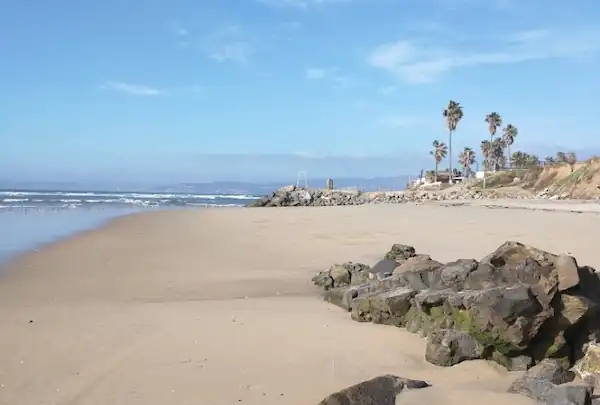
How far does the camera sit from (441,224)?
20.8m

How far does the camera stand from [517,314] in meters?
5.11

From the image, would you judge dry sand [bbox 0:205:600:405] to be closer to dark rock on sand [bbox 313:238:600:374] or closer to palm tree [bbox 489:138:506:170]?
dark rock on sand [bbox 313:238:600:374]

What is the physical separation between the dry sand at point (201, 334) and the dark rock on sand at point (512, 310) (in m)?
0.23

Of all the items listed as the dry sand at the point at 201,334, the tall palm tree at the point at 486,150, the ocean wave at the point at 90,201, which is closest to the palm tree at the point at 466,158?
the tall palm tree at the point at 486,150

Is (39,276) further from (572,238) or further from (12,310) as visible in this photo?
(572,238)

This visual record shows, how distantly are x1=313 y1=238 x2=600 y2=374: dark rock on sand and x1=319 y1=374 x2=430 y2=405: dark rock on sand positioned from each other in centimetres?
85

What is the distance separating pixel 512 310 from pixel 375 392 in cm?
151

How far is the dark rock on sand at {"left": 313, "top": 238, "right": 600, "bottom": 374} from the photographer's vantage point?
5.19 m

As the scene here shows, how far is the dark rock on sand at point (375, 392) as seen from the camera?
14.5 ft

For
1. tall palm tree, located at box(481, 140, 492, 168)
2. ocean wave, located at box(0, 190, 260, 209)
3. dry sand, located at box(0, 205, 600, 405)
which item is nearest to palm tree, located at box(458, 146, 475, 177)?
tall palm tree, located at box(481, 140, 492, 168)

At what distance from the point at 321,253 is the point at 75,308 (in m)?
7.47

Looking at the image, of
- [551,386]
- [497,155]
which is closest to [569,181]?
[551,386]

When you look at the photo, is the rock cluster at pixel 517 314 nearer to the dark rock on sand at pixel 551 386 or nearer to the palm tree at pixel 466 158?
the dark rock on sand at pixel 551 386

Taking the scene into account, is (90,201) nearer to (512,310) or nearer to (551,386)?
(512,310)
